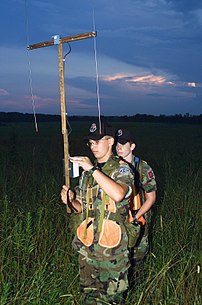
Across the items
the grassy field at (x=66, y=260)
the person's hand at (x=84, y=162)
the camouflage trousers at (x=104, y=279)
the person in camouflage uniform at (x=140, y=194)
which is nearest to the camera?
the person's hand at (x=84, y=162)

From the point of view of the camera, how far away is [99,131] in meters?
2.91

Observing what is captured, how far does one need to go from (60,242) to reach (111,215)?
1727 mm

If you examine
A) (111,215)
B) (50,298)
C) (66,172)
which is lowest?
(50,298)

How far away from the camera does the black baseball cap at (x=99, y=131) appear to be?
291cm

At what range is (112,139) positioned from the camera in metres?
2.99

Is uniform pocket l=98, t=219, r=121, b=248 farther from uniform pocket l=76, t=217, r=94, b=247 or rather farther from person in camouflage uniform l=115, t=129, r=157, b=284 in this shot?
person in camouflage uniform l=115, t=129, r=157, b=284

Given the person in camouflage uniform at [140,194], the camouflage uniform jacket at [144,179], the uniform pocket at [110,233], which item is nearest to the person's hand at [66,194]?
the uniform pocket at [110,233]

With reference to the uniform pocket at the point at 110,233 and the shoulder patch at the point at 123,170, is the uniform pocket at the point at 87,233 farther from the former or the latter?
the shoulder patch at the point at 123,170

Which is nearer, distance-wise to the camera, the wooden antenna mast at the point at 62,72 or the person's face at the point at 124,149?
the wooden antenna mast at the point at 62,72

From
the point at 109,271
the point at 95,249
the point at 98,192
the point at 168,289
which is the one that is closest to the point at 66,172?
the point at 98,192

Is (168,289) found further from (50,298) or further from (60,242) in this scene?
(60,242)

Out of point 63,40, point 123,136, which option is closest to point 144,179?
point 123,136

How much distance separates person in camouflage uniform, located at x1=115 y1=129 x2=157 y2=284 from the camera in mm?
3740

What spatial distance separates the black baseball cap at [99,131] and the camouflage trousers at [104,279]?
0.84 m
